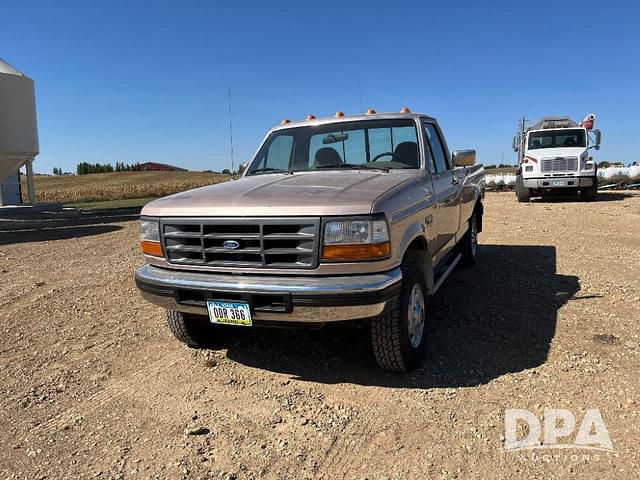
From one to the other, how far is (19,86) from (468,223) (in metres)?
19.1

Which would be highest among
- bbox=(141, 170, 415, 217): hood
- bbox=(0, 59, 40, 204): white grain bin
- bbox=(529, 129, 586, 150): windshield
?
bbox=(0, 59, 40, 204): white grain bin

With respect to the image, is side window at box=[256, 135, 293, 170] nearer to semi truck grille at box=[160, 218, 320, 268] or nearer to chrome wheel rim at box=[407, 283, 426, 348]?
semi truck grille at box=[160, 218, 320, 268]

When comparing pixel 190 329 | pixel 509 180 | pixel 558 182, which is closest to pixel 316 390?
→ pixel 190 329

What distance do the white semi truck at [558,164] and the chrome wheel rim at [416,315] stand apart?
45.5 feet

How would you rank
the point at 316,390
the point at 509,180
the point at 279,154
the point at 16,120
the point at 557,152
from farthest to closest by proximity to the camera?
the point at 509,180, the point at 16,120, the point at 557,152, the point at 279,154, the point at 316,390

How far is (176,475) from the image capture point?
255 centimetres

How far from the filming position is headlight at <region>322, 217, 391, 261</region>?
302 cm

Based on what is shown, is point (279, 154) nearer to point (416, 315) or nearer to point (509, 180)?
point (416, 315)

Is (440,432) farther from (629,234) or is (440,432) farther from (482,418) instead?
(629,234)

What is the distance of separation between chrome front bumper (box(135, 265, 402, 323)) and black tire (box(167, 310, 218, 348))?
698 mm

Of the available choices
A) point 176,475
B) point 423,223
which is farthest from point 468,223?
point 176,475

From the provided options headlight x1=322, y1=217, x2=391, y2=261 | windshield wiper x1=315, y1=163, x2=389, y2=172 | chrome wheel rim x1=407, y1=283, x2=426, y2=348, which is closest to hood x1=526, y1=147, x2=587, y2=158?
windshield wiper x1=315, y1=163, x2=389, y2=172

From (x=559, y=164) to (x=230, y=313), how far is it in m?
15.2

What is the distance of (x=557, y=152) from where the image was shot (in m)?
15.9
